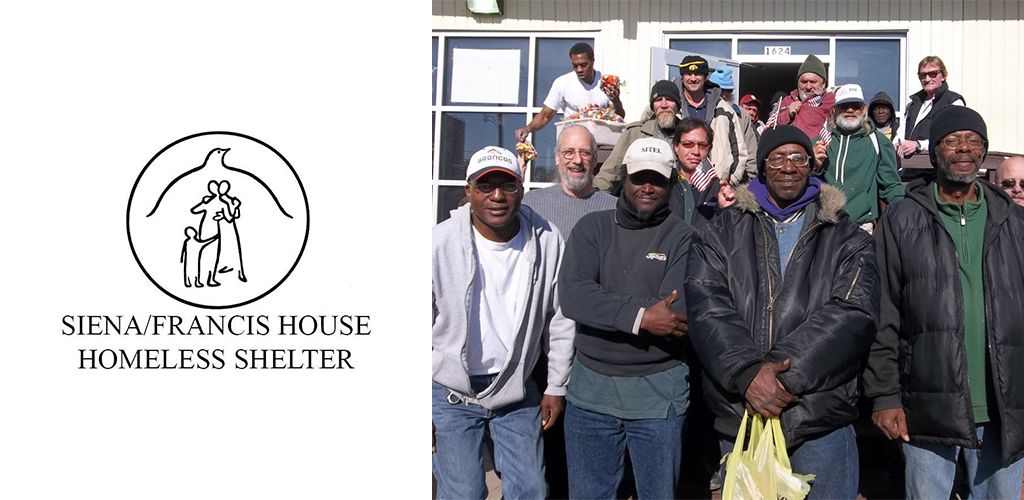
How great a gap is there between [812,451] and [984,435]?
2.45 ft

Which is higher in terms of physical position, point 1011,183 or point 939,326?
point 1011,183

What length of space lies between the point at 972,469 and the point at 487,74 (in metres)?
6.00

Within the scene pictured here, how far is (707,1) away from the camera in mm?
7945

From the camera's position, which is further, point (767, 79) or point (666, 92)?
point (767, 79)

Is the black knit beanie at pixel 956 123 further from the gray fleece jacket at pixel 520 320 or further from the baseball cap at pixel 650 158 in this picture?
the gray fleece jacket at pixel 520 320

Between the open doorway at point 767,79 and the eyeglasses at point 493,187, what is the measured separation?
5247 mm

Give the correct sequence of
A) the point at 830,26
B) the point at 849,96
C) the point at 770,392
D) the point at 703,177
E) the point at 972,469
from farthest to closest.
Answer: the point at 830,26 < the point at 849,96 < the point at 703,177 < the point at 972,469 < the point at 770,392

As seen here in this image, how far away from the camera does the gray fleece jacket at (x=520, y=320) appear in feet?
11.0

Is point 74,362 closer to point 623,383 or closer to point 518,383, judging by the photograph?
point 518,383

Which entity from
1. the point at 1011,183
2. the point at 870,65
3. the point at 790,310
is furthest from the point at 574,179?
the point at 870,65

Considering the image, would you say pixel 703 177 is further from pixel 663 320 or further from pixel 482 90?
pixel 482 90

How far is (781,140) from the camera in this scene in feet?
10.7

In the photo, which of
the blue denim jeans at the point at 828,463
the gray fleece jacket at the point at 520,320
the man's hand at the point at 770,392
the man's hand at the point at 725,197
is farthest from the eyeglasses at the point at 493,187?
the blue denim jeans at the point at 828,463

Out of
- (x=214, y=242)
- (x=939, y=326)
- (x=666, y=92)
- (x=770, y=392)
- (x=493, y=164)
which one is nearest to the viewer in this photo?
(x=214, y=242)
